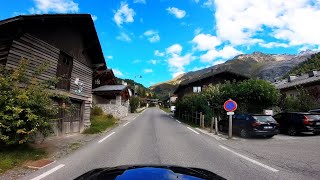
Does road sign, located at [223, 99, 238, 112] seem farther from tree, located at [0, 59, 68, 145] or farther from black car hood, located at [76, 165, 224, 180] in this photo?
black car hood, located at [76, 165, 224, 180]

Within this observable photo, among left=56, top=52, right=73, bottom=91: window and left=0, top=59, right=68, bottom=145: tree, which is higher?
left=56, top=52, right=73, bottom=91: window

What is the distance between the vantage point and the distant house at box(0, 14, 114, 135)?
1185 cm

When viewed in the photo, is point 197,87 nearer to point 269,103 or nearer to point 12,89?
point 269,103

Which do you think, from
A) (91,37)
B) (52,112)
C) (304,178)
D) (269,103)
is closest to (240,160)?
(304,178)

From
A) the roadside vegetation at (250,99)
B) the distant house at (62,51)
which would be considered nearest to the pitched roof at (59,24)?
the distant house at (62,51)

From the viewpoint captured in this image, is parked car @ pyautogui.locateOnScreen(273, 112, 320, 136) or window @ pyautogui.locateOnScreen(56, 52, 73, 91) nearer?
window @ pyautogui.locateOnScreen(56, 52, 73, 91)

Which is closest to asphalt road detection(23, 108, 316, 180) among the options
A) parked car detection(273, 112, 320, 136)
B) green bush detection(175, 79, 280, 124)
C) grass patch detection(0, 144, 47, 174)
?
grass patch detection(0, 144, 47, 174)

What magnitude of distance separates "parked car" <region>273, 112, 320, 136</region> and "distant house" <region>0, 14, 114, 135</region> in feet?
44.8

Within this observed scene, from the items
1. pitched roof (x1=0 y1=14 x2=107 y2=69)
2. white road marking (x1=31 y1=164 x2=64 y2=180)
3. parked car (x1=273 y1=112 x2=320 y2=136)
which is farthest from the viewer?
parked car (x1=273 y1=112 x2=320 y2=136)

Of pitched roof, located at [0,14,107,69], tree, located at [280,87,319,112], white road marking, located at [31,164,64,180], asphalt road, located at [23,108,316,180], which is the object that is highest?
pitched roof, located at [0,14,107,69]

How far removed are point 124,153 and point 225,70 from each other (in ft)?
117

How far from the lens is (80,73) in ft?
65.1

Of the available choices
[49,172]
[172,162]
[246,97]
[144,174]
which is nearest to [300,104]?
[246,97]

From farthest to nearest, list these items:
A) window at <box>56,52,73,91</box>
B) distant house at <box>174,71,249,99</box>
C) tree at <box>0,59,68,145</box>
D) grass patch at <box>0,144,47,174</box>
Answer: distant house at <box>174,71,249,99</box> < window at <box>56,52,73,91</box> < tree at <box>0,59,68,145</box> < grass patch at <box>0,144,47,174</box>
